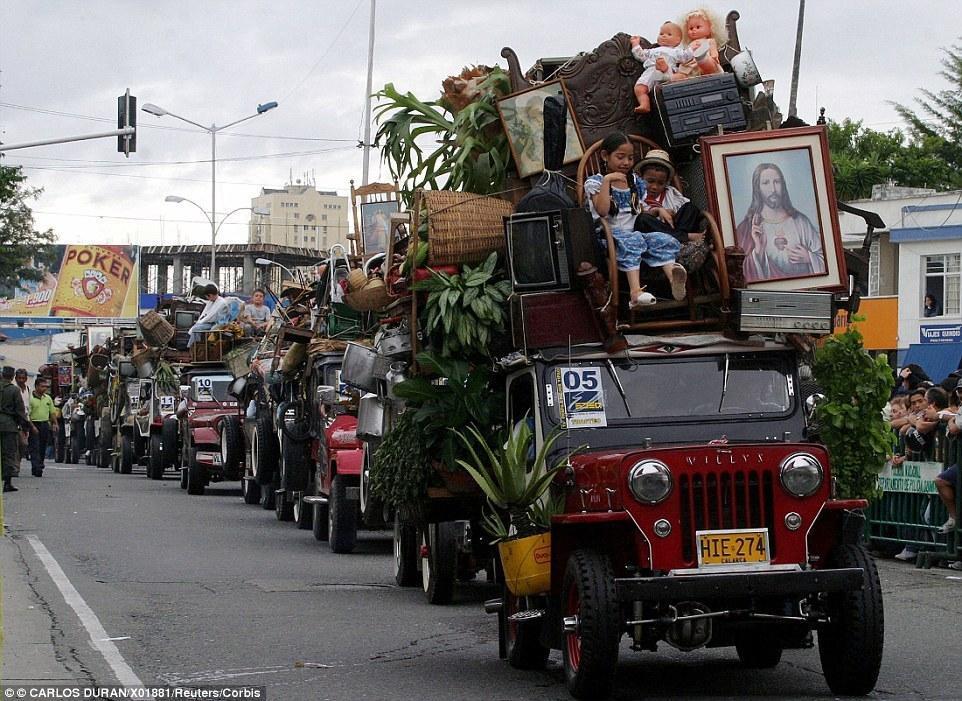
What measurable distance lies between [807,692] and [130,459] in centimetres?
3134

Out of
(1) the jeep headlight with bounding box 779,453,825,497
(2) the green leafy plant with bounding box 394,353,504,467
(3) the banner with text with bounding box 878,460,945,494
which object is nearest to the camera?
(1) the jeep headlight with bounding box 779,453,825,497

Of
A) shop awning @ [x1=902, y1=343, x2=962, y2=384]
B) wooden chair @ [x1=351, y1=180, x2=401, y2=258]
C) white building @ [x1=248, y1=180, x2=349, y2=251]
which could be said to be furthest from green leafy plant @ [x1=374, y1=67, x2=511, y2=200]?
white building @ [x1=248, y1=180, x2=349, y2=251]

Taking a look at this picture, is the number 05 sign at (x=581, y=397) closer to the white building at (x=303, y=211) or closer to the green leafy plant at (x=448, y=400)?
the green leafy plant at (x=448, y=400)

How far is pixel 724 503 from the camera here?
8094 millimetres

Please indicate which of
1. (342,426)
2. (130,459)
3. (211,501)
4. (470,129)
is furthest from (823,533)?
(130,459)

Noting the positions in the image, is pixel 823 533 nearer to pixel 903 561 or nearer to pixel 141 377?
pixel 903 561

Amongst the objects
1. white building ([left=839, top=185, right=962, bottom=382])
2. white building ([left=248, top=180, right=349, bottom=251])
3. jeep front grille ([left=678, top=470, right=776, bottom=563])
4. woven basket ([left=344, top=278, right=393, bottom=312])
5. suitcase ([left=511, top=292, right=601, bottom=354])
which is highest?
white building ([left=248, top=180, right=349, bottom=251])

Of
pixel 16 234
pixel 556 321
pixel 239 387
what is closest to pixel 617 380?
pixel 556 321

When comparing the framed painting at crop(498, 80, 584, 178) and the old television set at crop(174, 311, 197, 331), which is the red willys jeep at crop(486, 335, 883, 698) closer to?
the framed painting at crop(498, 80, 584, 178)

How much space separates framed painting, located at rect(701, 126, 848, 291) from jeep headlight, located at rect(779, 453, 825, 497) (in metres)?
1.76

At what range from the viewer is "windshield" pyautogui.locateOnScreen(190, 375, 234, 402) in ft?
97.2

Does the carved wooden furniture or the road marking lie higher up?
the carved wooden furniture

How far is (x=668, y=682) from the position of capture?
897 cm

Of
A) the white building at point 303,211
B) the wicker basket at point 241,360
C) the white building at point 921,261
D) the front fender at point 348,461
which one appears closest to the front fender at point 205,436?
the wicker basket at point 241,360
